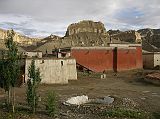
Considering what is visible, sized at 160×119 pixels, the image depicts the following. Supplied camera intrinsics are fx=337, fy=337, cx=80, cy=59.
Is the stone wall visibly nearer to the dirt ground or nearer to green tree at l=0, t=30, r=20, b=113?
the dirt ground

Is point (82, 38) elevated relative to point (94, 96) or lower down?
elevated

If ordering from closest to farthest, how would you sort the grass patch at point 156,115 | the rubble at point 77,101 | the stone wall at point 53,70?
the grass patch at point 156,115
the rubble at point 77,101
the stone wall at point 53,70

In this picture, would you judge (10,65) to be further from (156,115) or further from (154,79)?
(154,79)

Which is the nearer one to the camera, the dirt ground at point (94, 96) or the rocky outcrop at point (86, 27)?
the dirt ground at point (94, 96)

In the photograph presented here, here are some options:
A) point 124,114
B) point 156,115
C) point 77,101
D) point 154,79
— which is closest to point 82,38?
point 154,79

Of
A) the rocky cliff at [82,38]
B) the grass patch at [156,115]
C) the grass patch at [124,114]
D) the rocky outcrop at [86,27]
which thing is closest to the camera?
the grass patch at [124,114]

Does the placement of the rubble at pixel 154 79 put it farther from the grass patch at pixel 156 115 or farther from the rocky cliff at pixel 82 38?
the rocky cliff at pixel 82 38

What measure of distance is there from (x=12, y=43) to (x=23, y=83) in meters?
15.3

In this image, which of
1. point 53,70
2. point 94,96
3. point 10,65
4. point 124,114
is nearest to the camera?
point 124,114

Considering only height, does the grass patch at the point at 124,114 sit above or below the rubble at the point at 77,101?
below

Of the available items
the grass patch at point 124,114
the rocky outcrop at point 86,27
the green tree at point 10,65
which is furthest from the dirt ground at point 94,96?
the rocky outcrop at point 86,27

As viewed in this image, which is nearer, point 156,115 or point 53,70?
point 156,115

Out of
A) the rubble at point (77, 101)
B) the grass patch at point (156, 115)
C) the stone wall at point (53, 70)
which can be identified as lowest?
the grass patch at point (156, 115)

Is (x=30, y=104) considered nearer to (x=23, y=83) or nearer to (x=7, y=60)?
(x=7, y=60)
